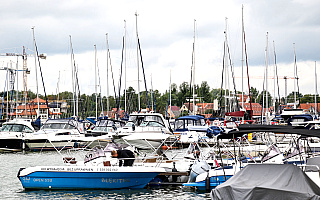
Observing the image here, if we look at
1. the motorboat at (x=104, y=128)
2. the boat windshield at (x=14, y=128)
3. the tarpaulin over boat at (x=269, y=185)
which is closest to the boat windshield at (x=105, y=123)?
the motorboat at (x=104, y=128)

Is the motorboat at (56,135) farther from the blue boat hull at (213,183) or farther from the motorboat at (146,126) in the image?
the blue boat hull at (213,183)

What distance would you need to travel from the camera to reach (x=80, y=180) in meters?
22.1

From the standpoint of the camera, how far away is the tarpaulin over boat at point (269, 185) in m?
12.8

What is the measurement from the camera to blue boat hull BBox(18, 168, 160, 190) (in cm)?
2204

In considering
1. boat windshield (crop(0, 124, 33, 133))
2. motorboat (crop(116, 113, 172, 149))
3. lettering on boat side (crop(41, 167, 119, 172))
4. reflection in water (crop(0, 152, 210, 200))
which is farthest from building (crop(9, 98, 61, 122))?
lettering on boat side (crop(41, 167, 119, 172))

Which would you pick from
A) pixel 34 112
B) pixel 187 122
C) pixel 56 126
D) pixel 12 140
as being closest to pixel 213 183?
pixel 56 126

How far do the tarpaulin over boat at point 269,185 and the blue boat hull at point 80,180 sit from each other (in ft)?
29.1

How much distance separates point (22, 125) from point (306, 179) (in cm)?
3688

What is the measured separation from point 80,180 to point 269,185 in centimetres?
1149

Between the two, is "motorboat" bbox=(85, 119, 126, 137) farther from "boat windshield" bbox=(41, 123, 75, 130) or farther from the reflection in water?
the reflection in water

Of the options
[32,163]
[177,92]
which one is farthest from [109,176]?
[177,92]

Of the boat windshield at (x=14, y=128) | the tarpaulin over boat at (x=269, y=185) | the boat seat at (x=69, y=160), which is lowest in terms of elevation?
the boat seat at (x=69, y=160)

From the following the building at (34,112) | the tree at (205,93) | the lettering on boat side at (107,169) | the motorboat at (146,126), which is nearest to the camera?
the lettering on boat side at (107,169)

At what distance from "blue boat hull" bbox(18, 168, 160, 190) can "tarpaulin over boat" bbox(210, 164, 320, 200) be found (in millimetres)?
8856
